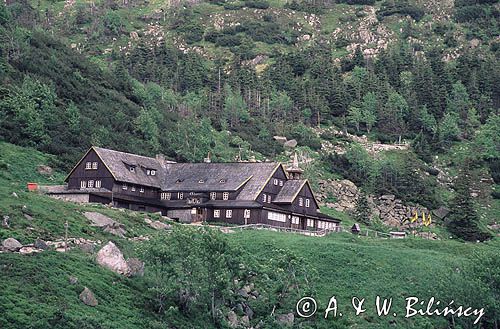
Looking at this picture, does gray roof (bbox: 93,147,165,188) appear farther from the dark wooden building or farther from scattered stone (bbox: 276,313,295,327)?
scattered stone (bbox: 276,313,295,327)

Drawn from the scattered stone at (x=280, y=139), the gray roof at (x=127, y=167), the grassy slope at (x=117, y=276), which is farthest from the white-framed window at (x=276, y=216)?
the scattered stone at (x=280, y=139)

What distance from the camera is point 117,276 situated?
6569cm

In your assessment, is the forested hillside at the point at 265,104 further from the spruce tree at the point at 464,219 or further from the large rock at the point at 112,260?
→ the large rock at the point at 112,260

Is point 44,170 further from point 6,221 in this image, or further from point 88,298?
point 88,298

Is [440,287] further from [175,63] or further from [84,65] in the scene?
[175,63]

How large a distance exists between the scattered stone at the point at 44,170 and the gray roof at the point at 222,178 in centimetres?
1162

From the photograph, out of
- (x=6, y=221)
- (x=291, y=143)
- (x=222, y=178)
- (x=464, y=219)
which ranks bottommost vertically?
(x=464, y=219)

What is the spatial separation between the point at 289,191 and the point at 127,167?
1606cm

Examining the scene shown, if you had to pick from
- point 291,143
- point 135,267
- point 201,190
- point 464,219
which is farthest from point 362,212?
point 135,267

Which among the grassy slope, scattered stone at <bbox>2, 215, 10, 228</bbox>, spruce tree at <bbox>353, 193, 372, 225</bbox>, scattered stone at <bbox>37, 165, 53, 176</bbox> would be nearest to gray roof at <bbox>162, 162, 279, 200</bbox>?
the grassy slope

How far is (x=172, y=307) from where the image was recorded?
6212 cm

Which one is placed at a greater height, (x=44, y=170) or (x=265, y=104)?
(x=265, y=104)

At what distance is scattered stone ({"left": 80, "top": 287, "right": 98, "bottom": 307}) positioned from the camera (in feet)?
195

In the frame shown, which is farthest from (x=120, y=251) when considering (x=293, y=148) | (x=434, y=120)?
(x=434, y=120)
